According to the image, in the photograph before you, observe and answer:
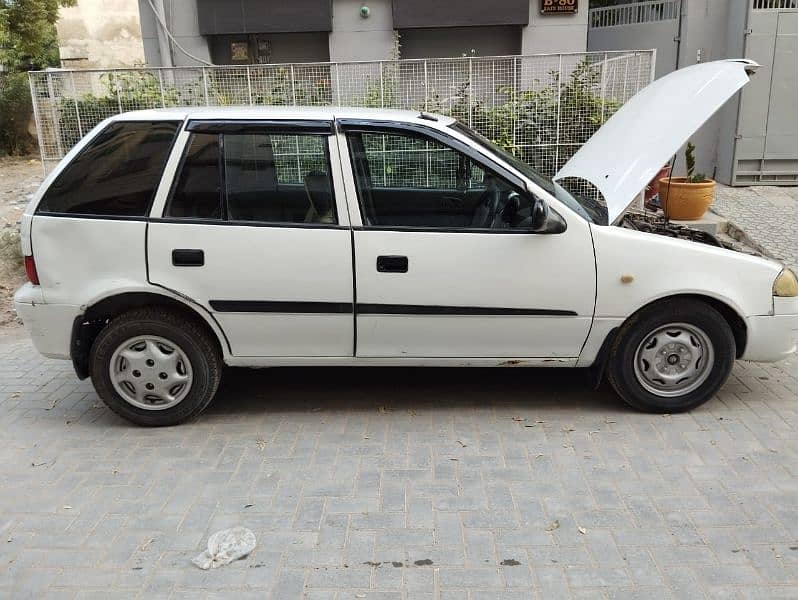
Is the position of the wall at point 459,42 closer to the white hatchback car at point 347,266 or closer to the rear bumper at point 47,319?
the white hatchback car at point 347,266

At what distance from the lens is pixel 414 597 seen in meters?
2.93

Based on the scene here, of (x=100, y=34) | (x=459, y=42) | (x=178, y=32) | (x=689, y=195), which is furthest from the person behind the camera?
(x=100, y=34)

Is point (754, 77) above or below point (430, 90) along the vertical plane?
above

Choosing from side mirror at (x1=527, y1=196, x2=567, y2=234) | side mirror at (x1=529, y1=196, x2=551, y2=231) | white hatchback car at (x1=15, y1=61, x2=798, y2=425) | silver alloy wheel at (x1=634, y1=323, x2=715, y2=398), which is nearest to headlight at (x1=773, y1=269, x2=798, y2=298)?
white hatchback car at (x1=15, y1=61, x2=798, y2=425)

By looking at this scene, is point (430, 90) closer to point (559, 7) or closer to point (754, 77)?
point (754, 77)

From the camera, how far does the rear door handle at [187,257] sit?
13.7ft

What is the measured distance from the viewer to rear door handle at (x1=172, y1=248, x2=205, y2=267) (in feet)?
13.7

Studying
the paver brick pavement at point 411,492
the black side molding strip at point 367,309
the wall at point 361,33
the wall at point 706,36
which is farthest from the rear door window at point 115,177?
the wall at point 361,33

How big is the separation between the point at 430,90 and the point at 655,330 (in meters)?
5.42

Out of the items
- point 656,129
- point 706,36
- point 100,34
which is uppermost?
point 100,34

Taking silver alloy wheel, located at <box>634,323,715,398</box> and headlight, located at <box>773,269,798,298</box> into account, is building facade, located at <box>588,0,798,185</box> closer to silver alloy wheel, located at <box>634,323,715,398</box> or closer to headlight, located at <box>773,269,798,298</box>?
headlight, located at <box>773,269,798,298</box>

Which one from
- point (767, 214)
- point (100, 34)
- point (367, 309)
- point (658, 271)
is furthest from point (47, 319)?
point (100, 34)

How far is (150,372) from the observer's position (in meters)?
4.34

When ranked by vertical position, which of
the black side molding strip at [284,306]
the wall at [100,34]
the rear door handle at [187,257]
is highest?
the wall at [100,34]
